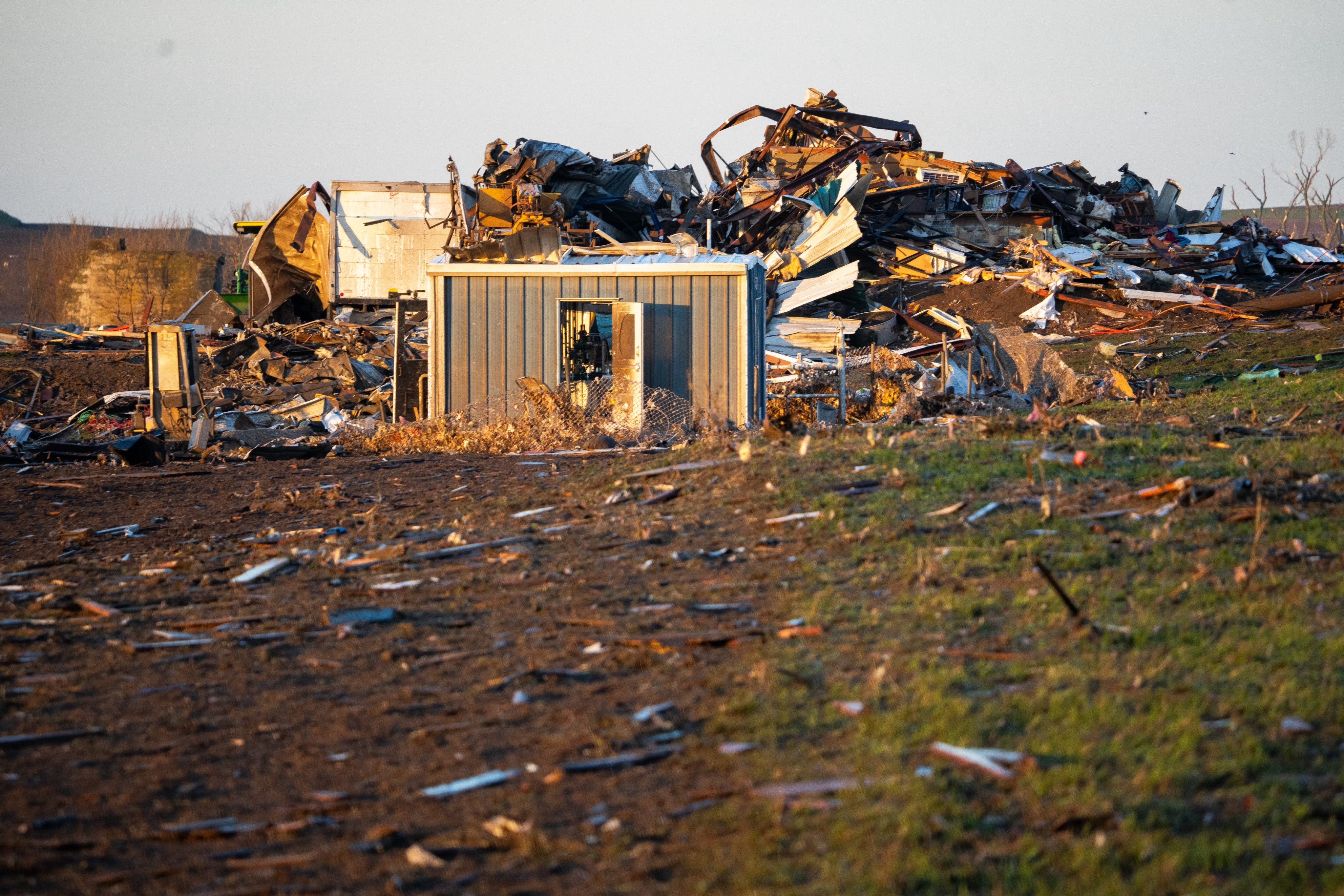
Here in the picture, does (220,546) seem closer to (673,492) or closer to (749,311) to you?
(673,492)

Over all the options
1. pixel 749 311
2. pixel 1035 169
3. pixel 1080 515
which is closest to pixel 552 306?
pixel 749 311

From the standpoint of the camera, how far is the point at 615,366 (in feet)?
43.4

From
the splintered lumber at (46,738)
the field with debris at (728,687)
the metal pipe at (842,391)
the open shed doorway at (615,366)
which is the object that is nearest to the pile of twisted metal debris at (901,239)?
→ the metal pipe at (842,391)

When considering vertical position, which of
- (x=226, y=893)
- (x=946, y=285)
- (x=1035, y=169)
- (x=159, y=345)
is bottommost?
(x=226, y=893)

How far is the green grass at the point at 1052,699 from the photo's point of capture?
288 centimetres

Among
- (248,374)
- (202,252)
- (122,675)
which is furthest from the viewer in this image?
(202,252)

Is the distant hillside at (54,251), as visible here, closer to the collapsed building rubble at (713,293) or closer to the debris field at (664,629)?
the collapsed building rubble at (713,293)

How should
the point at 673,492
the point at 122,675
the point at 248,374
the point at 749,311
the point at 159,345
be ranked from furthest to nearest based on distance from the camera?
1. the point at 248,374
2. the point at 159,345
3. the point at 749,311
4. the point at 673,492
5. the point at 122,675

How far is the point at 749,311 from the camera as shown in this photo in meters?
13.2

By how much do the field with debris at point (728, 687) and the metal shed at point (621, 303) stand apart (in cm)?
515

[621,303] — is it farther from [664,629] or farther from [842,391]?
[664,629]

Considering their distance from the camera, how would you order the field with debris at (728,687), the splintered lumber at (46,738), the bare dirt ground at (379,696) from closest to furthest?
the field with debris at (728,687) → the bare dirt ground at (379,696) → the splintered lumber at (46,738)

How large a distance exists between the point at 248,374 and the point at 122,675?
50.8 feet

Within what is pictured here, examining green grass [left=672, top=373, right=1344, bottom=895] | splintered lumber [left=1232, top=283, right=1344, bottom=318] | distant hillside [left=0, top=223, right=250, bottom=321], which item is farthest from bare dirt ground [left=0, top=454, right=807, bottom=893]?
distant hillside [left=0, top=223, right=250, bottom=321]
